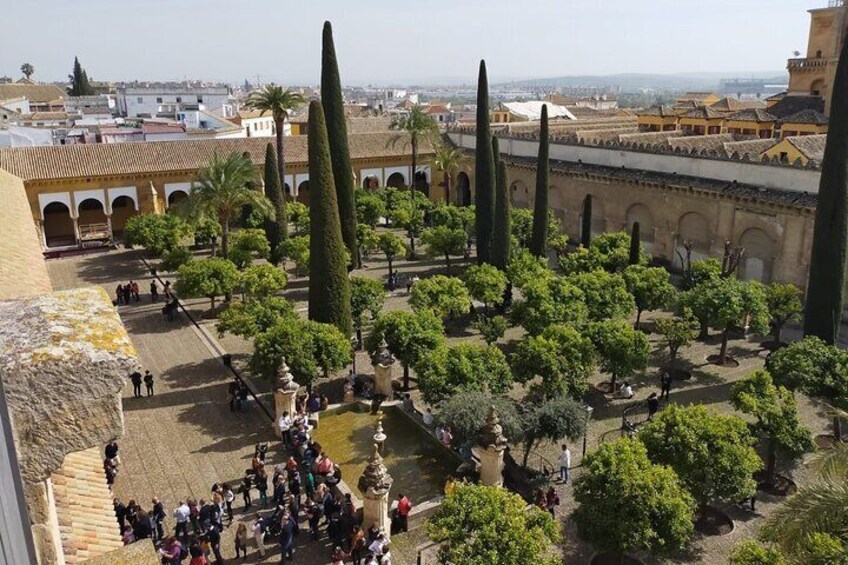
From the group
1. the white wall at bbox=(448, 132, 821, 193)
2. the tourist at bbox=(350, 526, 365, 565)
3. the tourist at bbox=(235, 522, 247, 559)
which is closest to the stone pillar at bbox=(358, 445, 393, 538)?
the tourist at bbox=(350, 526, 365, 565)

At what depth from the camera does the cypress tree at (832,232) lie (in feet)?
57.1

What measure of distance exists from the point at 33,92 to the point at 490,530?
243ft

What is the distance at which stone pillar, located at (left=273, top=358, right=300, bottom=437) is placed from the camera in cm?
1471

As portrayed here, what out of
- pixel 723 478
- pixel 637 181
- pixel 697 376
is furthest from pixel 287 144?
pixel 723 478

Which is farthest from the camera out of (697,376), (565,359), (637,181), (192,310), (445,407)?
(637,181)

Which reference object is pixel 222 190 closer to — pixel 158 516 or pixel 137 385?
pixel 137 385

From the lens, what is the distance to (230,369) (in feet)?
61.3

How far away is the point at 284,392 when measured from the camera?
1468 cm

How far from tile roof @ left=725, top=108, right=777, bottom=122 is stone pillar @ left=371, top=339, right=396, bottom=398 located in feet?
112

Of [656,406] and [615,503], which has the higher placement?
[615,503]

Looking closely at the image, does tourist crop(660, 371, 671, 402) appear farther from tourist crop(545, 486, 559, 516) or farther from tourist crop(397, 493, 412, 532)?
tourist crop(397, 493, 412, 532)

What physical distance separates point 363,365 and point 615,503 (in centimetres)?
1030

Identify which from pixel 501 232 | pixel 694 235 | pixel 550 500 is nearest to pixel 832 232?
pixel 501 232

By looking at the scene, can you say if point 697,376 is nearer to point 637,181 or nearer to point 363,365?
point 363,365
